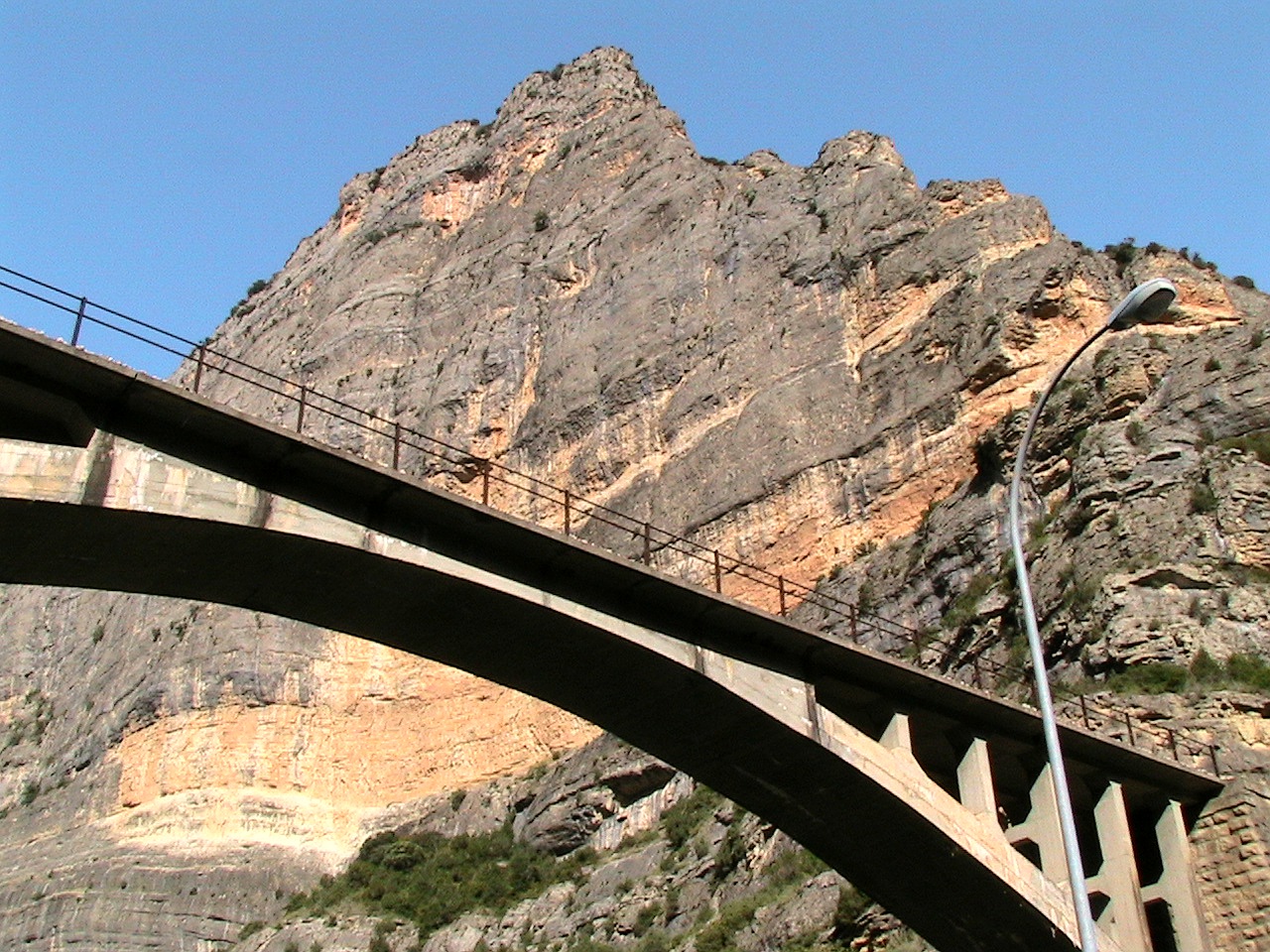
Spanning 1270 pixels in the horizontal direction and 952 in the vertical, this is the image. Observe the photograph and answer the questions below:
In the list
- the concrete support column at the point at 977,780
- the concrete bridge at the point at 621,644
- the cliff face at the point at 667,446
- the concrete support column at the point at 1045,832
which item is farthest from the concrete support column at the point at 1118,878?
the cliff face at the point at 667,446

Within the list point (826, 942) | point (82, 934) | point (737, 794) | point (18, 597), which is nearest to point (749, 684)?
point (737, 794)

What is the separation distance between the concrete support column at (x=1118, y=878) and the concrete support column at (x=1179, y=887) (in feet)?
1.18

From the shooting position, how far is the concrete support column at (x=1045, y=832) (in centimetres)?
2003

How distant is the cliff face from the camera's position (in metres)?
31.2

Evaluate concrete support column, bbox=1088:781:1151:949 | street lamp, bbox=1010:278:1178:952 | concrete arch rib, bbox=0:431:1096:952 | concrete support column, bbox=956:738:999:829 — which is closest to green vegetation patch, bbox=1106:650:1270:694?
concrete support column, bbox=1088:781:1151:949

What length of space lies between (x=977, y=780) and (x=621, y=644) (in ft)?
18.4

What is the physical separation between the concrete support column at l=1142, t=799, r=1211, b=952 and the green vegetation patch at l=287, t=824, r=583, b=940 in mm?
20110

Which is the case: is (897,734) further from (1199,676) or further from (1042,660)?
(1199,676)

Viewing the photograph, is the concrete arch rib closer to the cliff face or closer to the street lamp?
the street lamp

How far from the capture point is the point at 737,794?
20.3 meters

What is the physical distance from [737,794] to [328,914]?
27.0 meters

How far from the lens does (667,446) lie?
166 ft

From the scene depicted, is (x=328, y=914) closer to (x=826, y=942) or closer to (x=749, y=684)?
(x=826, y=942)

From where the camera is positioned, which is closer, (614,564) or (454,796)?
(614,564)
